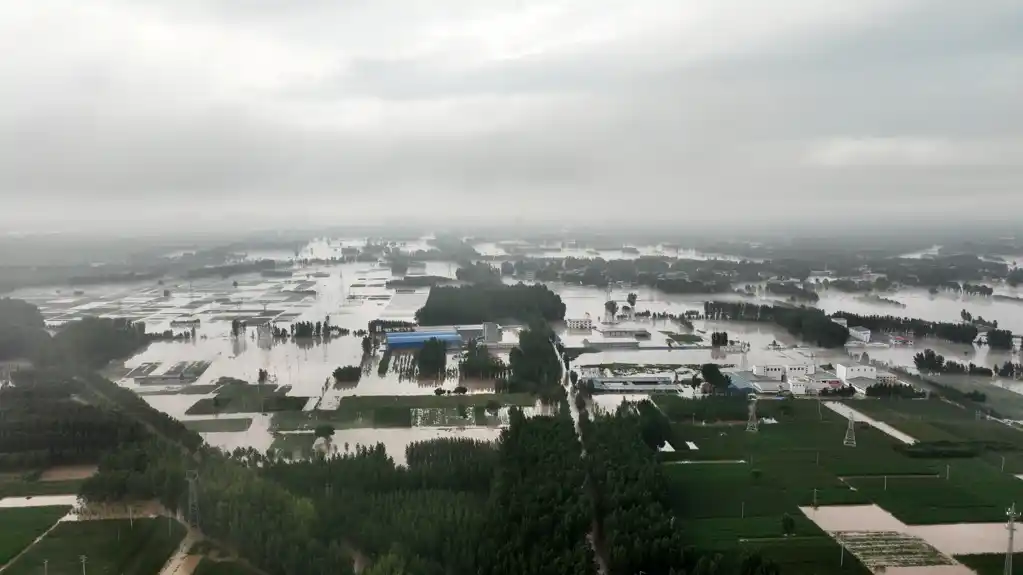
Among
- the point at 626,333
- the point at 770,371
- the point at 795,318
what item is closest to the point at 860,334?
the point at 795,318

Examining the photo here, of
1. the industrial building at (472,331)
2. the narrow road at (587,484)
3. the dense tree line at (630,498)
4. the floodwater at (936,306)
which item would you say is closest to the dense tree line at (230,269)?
the industrial building at (472,331)

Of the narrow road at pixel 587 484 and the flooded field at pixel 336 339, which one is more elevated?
the flooded field at pixel 336 339

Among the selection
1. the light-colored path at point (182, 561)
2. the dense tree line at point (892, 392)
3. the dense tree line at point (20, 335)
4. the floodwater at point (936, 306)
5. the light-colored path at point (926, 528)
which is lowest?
the light-colored path at point (926, 528)

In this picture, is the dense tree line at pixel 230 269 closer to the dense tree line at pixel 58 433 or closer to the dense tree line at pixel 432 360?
the dense tree line at pixel 432 360

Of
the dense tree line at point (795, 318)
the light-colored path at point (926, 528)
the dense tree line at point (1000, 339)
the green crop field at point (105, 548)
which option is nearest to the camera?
the green crop field at point (105, 548)

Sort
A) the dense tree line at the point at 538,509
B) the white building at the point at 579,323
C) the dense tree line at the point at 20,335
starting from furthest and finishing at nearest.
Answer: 1. the white building at the point at 579,323
2. the dense tree line at the point at 20,335
3. the dense tree line at the point at 538,509

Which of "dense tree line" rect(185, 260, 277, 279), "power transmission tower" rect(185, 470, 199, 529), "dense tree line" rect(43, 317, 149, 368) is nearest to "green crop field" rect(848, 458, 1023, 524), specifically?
"power transmission tower" rect(185, 470, 199, 529)
